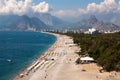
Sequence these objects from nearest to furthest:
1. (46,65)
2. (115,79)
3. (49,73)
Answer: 1. (115,79)
2. (49,73)
3. (46,65)

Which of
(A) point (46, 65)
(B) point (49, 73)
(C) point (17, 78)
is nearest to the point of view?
(C) point (17, 78)

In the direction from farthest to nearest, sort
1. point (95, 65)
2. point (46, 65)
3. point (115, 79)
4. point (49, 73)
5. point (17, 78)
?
point (46, 65)
point (95, 65)
point (49, 73)
point (17, 78)
point (115, 79)

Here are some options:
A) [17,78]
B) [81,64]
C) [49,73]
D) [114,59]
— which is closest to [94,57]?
[81,64]

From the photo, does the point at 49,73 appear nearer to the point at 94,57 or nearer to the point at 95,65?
the point at 95,65

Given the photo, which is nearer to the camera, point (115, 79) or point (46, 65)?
point (115, 79)

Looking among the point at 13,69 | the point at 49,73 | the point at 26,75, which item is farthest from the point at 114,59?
the point at 13,69

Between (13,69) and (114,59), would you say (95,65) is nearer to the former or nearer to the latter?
(114,59)

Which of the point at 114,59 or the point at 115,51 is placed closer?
the point at 114,59

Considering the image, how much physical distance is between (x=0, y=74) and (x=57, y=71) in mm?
14834

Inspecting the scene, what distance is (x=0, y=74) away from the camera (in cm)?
7444

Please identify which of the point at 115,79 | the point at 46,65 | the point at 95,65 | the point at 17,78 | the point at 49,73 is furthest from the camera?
the point at 46,65

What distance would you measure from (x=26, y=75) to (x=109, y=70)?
67.6ft

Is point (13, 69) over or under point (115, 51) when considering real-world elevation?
under

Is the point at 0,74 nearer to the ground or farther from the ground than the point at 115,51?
nearer to the ground
